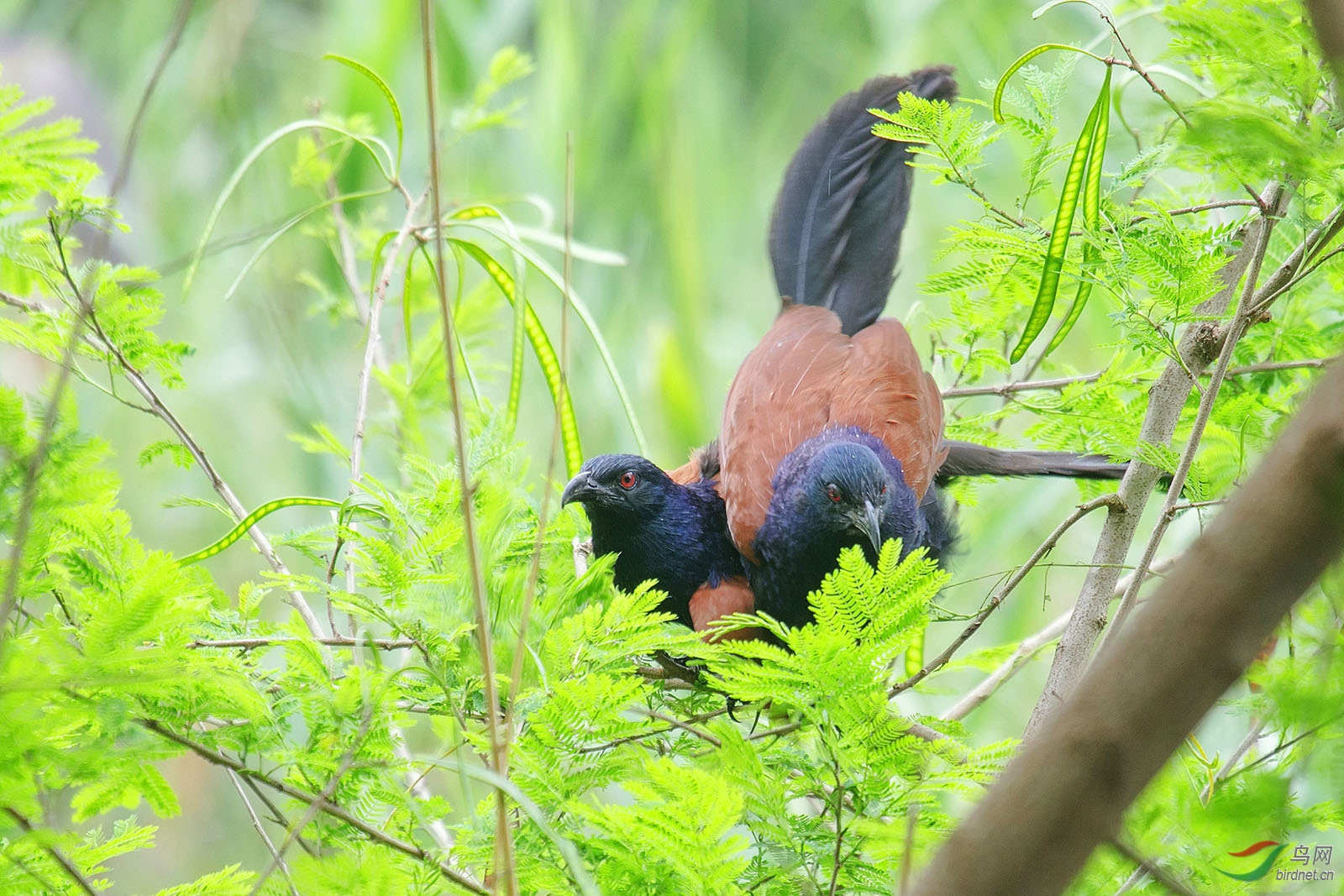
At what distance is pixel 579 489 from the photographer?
2.04 metres

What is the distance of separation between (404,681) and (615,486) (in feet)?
3.10

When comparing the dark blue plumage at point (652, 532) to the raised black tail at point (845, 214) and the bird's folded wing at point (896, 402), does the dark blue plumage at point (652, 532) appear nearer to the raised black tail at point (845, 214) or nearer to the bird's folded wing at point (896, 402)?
the bird's folded wing at point (896, 402)

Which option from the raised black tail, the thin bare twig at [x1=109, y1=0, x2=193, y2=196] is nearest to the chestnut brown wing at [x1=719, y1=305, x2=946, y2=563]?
the raised black tail

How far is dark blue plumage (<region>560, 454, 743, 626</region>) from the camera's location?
213 cm

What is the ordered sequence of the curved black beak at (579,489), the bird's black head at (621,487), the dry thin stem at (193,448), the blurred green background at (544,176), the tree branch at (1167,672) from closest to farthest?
the tree branch at (1167,672), the dry thin stem at (193,448), the curved black beak at (579,489), the bird's black head at (621,487), the blurred green background at (544,176)

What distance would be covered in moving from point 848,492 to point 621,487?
0.48m

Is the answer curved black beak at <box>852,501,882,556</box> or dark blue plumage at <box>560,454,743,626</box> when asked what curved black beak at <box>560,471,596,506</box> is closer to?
dark blue plumage at <box>560,454,743,626</box>

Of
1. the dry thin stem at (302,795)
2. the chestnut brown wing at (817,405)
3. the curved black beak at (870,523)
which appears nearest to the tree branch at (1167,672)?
the dry thin stem at (302,795)

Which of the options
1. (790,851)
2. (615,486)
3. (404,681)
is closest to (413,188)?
(615,486)

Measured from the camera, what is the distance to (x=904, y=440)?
6.95ft

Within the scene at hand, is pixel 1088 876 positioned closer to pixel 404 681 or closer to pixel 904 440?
pixel 404 681

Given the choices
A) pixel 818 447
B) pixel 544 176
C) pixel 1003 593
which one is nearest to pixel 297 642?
pixel 1003 593

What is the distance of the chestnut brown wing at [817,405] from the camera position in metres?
2.12

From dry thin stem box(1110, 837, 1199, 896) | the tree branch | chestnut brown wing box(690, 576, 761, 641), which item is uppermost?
the tree branch
